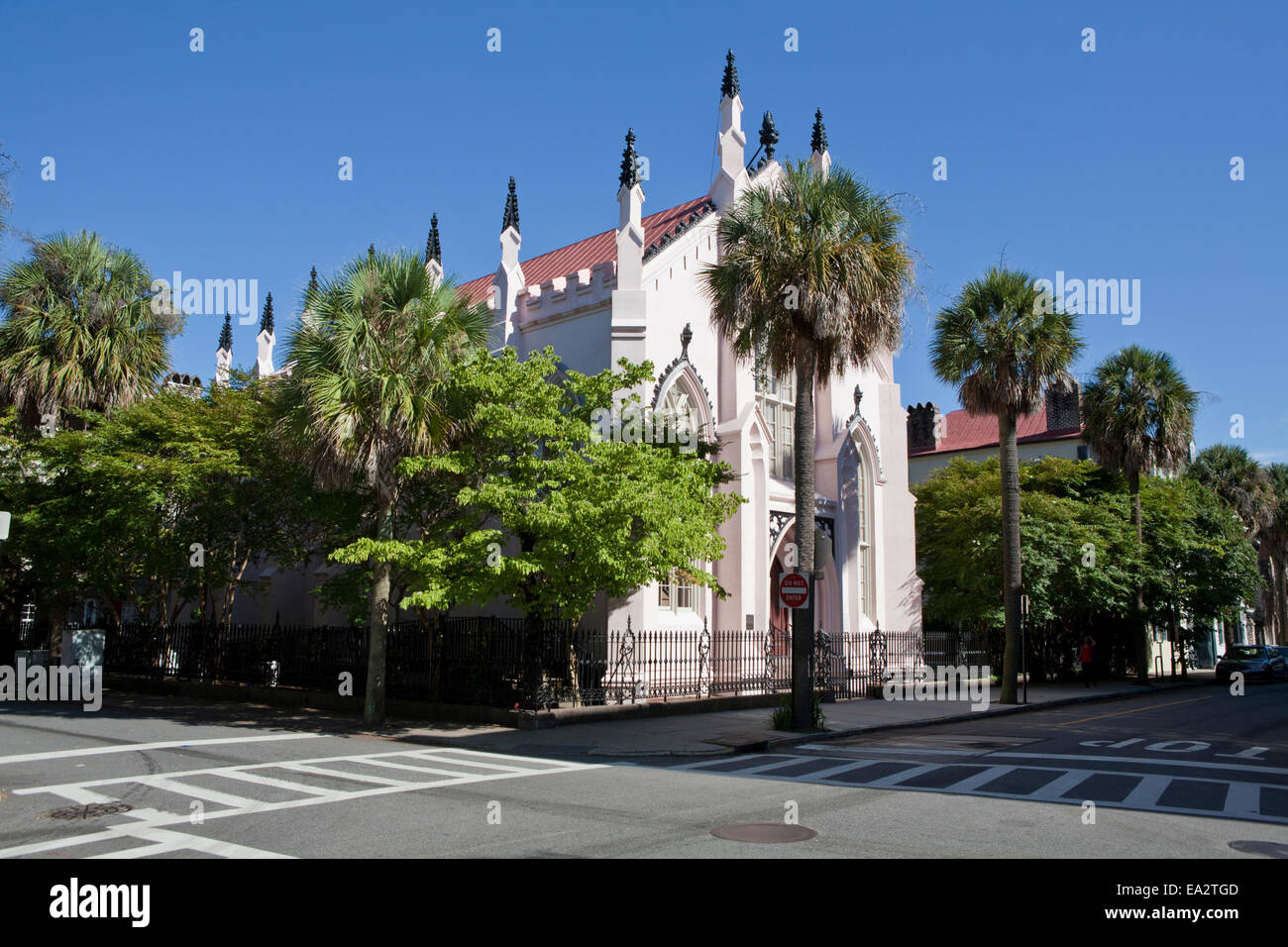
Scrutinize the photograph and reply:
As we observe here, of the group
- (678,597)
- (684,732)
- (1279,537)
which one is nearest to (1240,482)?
(1279,537)

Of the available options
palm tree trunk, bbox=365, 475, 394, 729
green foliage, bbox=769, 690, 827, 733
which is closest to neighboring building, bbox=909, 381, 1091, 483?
green foliage, bbox=769, 690, 827, 733

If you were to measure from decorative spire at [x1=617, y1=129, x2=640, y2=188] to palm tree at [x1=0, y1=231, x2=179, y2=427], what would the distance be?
39.1ft

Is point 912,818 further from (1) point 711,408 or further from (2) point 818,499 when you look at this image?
(2) point 818,499

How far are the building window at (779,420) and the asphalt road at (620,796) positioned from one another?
11.2 meters

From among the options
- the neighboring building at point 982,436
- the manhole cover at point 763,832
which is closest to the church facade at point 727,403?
the manhole cover at point 763,832

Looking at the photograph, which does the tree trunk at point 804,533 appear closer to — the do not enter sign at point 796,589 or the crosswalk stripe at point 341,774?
the do not enter sign at point 796,589

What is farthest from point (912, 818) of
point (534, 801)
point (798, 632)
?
point (798, 632)

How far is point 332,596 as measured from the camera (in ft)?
63.5

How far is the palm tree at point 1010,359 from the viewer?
942 inches

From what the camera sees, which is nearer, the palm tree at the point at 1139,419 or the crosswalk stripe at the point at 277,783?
the crosswalk stripe at the point at 277,783

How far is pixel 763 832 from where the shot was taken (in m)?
8.02

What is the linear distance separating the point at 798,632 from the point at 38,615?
79.7ft

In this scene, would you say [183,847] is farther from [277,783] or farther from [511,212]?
[511,212]

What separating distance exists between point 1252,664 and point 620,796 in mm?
37526
